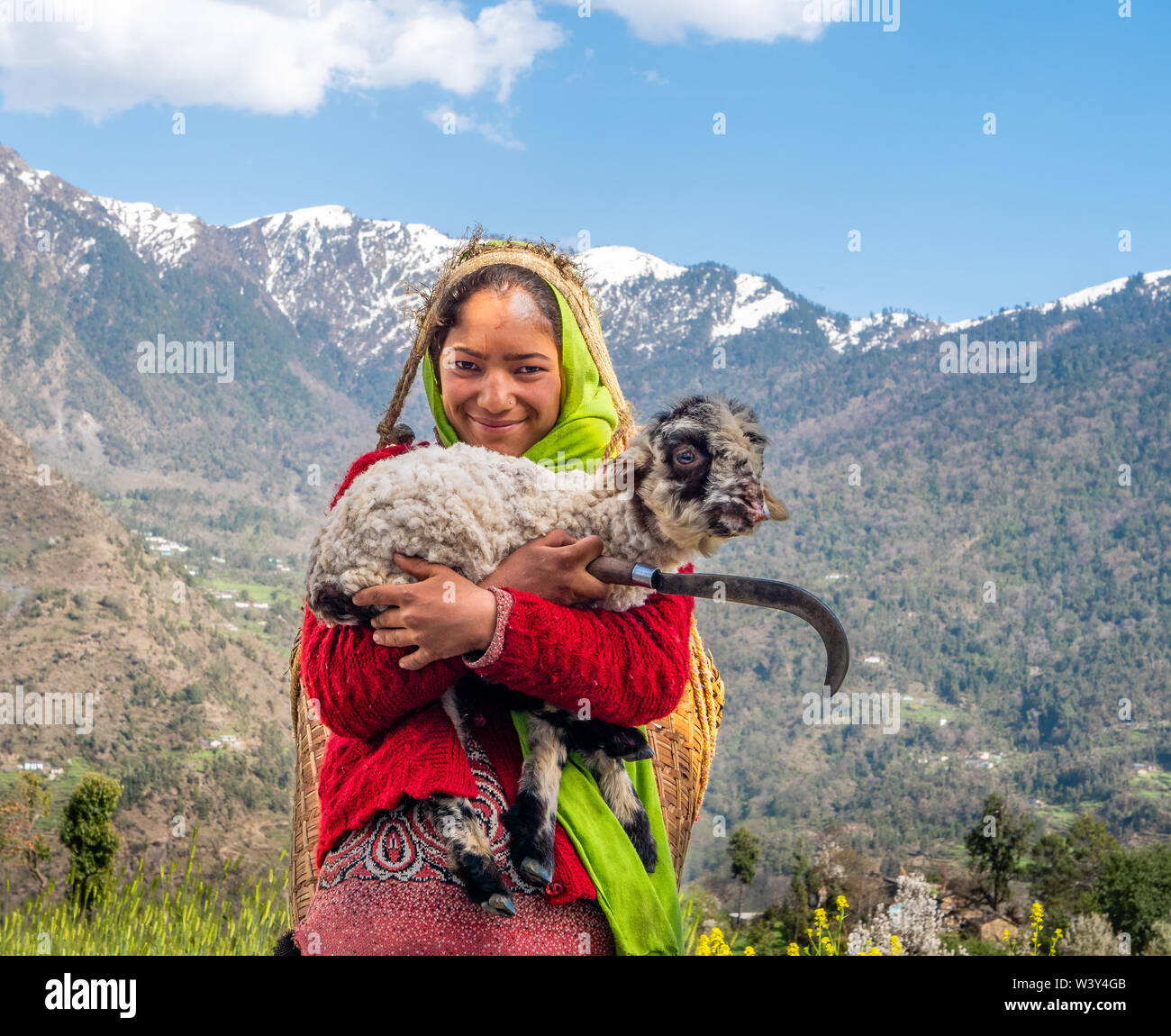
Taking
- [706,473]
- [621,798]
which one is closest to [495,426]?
[706,473]

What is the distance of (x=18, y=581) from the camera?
102ft

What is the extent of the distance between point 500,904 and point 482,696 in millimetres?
735

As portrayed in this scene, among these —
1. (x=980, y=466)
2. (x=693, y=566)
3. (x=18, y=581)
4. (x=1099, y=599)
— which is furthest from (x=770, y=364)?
(x=693, y=566)

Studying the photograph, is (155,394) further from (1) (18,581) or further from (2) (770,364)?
(1) (18,581)

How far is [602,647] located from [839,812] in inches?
1379

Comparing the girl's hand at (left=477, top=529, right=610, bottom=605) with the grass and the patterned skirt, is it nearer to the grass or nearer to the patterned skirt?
the patterned skirt

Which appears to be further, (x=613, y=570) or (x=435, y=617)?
(x=613, y=570)

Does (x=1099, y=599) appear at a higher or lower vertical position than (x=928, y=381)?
lower

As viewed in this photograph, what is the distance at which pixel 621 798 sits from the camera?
3.30m

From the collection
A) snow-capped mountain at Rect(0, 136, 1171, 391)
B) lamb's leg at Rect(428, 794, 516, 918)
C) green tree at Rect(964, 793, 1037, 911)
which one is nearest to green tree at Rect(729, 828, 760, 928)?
green tree at Rect(964, 793, 1037, 911)

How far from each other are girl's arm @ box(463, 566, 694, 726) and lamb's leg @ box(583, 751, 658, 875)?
8.5 inches

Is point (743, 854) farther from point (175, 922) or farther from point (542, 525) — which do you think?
point (542, 525)

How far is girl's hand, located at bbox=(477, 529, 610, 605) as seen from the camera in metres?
3.02

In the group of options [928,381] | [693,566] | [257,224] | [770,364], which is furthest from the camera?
[257,224]
